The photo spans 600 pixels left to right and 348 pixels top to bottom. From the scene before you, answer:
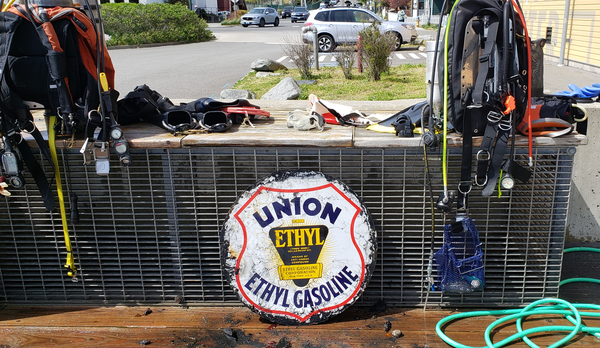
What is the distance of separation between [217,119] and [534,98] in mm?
1945

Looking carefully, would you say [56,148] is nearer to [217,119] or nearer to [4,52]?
[4,52]

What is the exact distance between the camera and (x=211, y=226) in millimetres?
3119

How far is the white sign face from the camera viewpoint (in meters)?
2.96

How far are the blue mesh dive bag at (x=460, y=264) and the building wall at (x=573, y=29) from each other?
11.8 m

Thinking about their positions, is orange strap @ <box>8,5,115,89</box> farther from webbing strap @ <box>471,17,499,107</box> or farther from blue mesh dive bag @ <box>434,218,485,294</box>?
blue mesh dive bag @ <box>434,218,485,294</box>

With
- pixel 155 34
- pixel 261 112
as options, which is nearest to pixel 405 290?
pixel 261 112

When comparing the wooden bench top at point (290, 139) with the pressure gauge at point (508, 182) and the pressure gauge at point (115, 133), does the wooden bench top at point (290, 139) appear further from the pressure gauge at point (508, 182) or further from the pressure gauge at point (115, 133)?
the pressure gauge at point (508, 182)

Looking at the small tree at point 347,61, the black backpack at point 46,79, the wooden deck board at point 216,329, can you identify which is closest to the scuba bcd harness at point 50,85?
the black backpack at point 46,79

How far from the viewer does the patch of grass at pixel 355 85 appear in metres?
9.62

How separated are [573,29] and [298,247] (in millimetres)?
14115

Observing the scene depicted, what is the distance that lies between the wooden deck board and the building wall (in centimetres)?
1201

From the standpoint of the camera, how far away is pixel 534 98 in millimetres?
3139

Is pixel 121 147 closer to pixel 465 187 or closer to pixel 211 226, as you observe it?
pixel 211 226

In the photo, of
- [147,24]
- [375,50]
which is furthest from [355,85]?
[147,24]
